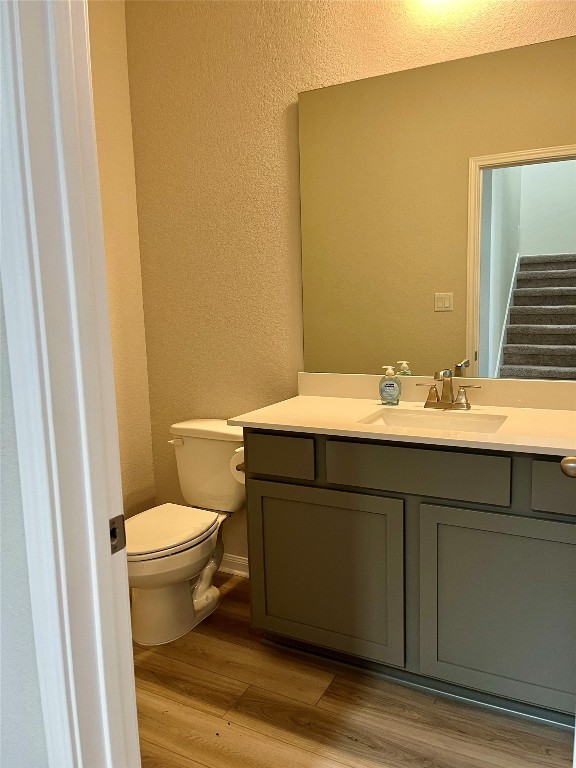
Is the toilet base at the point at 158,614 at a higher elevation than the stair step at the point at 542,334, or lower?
lower

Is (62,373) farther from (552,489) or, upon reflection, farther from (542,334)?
(542,334)

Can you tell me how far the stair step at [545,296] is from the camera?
198 cm

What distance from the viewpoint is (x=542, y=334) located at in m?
2.04

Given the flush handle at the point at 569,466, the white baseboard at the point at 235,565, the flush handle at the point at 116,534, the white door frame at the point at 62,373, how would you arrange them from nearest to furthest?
the white door frame at the point at 62,373 → the flush handle at the point at 116,534 → the flush handle at the point at 569,466 → the white baseboard at the point at 235,565

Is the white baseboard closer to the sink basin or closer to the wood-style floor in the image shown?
the wood-style floor

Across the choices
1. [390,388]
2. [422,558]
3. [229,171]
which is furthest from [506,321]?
[229,171]

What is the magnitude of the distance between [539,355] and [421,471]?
0.65 meters

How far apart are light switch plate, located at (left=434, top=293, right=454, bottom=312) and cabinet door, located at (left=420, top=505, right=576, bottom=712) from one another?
78cm

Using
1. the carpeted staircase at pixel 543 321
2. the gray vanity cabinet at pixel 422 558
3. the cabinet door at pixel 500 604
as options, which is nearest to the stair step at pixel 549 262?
the carpeted staircase at pixel 543 321

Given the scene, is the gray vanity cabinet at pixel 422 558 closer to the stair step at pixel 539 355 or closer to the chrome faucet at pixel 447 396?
the chrome faucet at pixel 447 396

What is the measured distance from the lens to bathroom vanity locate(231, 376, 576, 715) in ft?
5.41

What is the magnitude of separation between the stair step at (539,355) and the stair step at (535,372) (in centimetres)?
1

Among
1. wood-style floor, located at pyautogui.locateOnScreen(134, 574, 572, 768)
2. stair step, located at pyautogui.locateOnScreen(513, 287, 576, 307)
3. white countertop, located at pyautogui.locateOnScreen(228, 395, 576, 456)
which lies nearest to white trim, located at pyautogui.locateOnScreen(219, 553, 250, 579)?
wood-style floor, located at pyautogui.locateOnScreen(134, 574, 572, 768)

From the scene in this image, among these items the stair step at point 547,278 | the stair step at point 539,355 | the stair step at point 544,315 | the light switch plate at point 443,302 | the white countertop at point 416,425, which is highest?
the stair step at point 547,278
